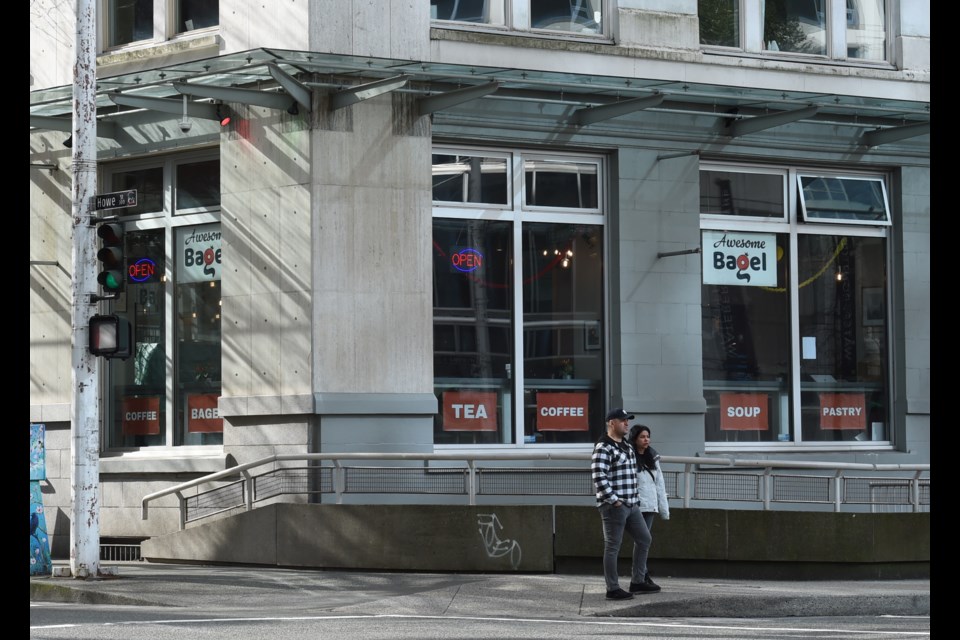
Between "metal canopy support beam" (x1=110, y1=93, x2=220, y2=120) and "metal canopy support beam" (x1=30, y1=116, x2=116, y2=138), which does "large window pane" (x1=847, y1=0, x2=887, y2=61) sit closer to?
"metal canopy support beam" (x1=110, y1=93, x2=220, y2=120)

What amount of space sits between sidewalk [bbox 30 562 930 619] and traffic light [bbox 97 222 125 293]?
307 centimetres

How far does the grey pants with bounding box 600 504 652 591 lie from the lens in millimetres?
11828

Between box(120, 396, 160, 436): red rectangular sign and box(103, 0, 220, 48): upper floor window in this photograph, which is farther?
box(120, 396, 160, 436): red rectangular sign

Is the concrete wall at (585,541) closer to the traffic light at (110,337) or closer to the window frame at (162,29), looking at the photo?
the traffic light at (110,337)

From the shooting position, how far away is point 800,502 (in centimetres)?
1494

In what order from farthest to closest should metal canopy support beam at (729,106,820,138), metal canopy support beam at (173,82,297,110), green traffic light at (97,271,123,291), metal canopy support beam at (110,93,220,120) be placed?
metal canopy support beam at (729,106,820,138) → metal canopy support beam at (110,93,220,120) → metal canopy support beam at (173,82,297,110) → green traffic light at (97,271,123,291)

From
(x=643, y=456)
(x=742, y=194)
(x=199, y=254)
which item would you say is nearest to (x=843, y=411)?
(x=742, y=194)

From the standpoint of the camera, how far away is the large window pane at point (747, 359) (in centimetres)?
1792

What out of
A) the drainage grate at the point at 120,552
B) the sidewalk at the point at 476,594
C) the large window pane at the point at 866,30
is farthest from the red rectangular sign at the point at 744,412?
the drainage grate at the point at 120,552

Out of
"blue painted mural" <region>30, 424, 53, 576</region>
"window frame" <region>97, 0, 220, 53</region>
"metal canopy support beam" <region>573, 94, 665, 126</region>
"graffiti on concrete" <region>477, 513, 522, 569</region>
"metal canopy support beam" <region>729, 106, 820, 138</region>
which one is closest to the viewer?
"blue painted mural" <region>30, 424, 53, 576</region>

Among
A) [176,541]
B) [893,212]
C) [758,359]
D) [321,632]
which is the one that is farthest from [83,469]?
[893,212]

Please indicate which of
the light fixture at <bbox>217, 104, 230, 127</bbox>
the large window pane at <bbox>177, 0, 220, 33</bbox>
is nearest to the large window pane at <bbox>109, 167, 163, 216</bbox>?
the light fixture at <bbox>217, 104, 230, 127</bbox>
